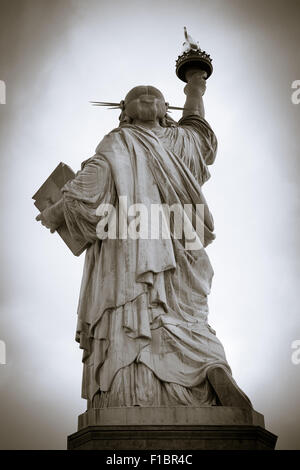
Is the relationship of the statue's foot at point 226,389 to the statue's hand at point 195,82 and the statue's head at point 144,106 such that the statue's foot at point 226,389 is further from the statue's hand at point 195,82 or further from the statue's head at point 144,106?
the statue's hand at point 195,82

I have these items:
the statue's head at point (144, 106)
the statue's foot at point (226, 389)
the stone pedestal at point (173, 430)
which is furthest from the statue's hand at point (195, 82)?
the stone pedestal at point (173, 430)

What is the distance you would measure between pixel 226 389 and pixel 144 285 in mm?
1783

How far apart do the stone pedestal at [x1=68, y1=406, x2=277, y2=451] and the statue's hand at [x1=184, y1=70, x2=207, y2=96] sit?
5601mm

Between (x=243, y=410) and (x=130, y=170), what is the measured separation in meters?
3.89

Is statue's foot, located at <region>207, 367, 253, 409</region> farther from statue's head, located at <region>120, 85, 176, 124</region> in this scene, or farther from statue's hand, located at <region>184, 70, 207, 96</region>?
statue's hand, located at <region>184, 70, 207, 96</region>

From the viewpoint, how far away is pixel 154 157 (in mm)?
13273

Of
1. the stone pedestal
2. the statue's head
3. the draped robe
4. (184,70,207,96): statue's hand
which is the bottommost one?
the stone pedestal

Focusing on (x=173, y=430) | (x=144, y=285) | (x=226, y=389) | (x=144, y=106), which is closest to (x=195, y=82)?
(x=144, y=106)

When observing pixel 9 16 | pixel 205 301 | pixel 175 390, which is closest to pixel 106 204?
pixel 205 301

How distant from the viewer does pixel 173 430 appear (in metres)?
10.9

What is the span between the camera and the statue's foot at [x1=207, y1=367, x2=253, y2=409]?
449 inches

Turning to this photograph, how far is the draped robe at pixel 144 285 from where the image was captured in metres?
11.6

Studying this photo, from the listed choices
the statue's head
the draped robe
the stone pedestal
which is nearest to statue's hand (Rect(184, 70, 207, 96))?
the statue's head

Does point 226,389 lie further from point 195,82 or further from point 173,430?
point 195,82
